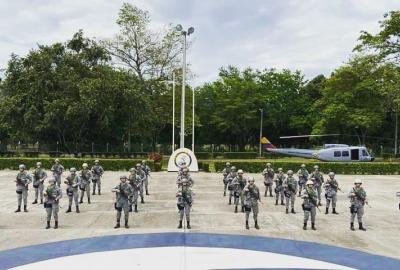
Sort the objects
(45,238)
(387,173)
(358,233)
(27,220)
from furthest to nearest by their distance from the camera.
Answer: (387,173), (27,220), (358,233), (45,238)

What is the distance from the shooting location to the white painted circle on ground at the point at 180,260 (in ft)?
43.6

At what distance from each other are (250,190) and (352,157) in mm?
39753

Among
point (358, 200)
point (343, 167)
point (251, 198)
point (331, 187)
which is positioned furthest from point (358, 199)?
point (343, 167)

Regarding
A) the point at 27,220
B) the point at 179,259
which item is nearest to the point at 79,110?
the point at 27,220

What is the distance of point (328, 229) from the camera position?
63.0 ft

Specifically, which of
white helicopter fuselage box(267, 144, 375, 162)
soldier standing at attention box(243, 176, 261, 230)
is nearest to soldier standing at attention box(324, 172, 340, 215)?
soldier standing at attention box(243, 176, 261, 230)

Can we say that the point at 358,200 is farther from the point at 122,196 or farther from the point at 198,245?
the point at 122,196

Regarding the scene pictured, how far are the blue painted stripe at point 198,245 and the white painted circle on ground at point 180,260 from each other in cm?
49

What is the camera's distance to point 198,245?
52.1 ft

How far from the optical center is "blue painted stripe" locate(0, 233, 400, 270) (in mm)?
14066

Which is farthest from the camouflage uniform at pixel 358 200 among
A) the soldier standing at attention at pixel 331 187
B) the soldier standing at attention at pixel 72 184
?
the soldier standing at attention at pixel 72 184

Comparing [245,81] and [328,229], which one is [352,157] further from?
[328,229]

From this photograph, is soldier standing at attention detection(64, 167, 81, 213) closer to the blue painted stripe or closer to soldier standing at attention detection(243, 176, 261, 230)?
the blue painted stripe

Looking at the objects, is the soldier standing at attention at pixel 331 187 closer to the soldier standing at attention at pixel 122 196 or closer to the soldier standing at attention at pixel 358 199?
the soldier standing at attention at pixel 358 199
